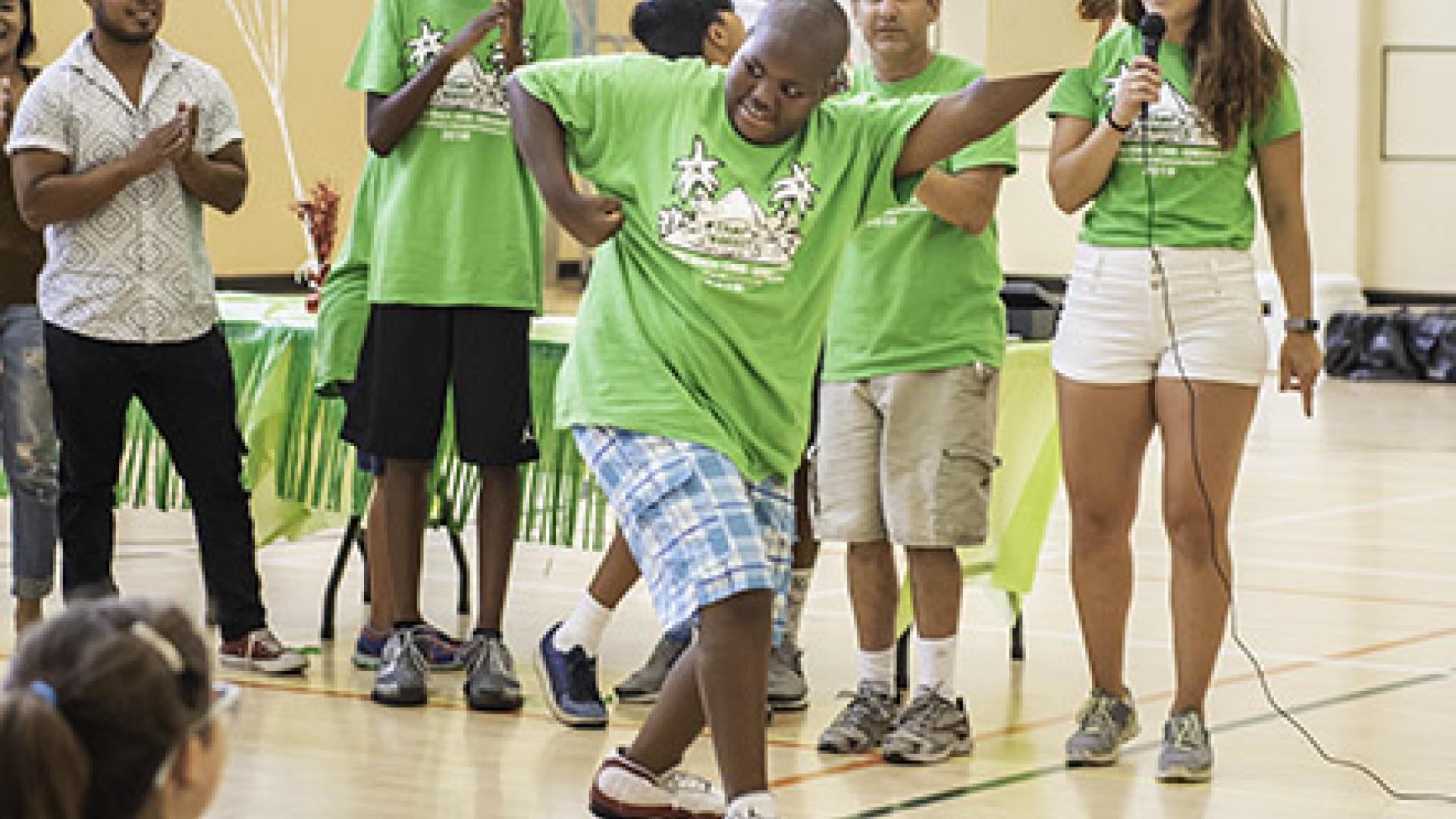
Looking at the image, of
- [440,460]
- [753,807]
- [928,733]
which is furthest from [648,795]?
[440,460]

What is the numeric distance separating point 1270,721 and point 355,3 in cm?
1274

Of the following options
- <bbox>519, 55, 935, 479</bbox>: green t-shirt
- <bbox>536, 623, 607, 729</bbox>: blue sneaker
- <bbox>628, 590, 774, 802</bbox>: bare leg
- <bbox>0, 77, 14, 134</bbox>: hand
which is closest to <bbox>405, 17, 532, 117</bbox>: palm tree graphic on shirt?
<bbox>0, 77, 14, 134</bbox>: hand

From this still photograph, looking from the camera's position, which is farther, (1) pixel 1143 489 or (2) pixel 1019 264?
(2) pixel 1019 264

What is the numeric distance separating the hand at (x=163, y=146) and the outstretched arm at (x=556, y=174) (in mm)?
1459

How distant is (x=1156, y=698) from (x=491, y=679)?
155 centimetres

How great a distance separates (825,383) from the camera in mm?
5449

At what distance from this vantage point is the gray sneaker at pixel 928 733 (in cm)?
531

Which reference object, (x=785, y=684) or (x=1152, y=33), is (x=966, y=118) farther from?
(x=785, y=684)

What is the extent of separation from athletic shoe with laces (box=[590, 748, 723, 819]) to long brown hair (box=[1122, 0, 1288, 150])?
5.40 ft

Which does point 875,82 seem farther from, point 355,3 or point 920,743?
point 355,3

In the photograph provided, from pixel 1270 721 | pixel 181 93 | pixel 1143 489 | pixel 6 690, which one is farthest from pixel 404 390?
pixel 1143 489

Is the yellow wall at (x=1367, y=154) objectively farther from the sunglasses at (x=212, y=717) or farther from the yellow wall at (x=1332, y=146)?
the sunglasses at (x=212, y=717)

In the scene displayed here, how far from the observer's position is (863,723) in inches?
214

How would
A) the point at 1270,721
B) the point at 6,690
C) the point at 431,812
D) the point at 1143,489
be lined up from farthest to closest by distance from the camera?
the point at 1143,489
the point at 1270,721
the point at 431,812
the point at 6,690
